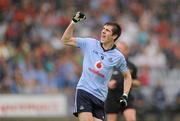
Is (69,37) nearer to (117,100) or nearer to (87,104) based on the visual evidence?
(87,104)

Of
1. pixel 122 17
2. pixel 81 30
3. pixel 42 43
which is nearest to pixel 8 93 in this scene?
pixel 42 43

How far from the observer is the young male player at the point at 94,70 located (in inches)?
416

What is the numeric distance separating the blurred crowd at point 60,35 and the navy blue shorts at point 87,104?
7.83 m

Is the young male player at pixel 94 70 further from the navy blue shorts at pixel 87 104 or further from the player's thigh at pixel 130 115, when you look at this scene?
the player's thigh at pixel 130 115

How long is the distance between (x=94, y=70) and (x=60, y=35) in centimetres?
1056

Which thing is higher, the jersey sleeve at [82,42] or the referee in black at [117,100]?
the jersey sleeve at [82,42]

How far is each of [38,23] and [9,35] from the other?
3.90 feet

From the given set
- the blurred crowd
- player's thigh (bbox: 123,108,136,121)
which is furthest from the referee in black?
the blurred crowd

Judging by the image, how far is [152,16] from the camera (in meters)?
22.8

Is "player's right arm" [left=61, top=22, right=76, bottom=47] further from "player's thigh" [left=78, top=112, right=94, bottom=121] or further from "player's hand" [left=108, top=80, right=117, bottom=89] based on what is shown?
"player's hand" [left=108, top=80, right=117, bottom=89]

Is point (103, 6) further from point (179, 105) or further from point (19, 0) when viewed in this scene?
point (179, 105)

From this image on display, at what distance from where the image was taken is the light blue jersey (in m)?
10.6

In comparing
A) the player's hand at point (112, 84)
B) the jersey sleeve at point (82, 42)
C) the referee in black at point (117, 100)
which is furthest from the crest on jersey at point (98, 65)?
the referee in black at point (117, 100)

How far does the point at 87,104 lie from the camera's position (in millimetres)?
10578
